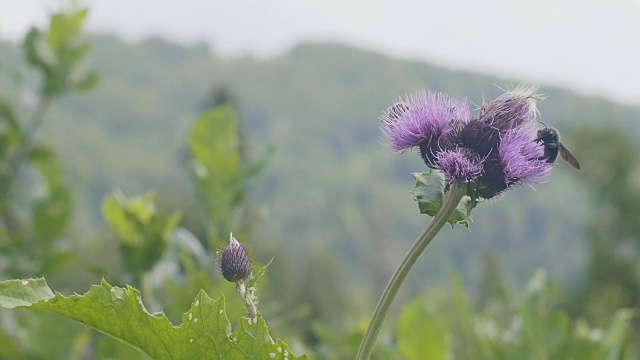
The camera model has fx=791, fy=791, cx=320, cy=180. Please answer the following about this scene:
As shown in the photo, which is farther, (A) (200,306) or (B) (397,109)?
(B) (397,109)

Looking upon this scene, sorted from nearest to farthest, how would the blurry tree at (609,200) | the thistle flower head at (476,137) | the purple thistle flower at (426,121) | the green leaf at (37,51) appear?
the thistle flower head at (476,137) < the purple thistle flower at (426,121) < the green leaf at (37,51) < the blurry tree at (609,200)

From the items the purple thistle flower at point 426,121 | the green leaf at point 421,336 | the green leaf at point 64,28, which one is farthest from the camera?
the green leaf at point 64,28

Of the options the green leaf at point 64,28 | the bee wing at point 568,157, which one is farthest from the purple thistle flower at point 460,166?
the green leaf at point 64,28

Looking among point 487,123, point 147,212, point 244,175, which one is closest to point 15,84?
point 147,212

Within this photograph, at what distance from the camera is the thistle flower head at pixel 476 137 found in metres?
1.71

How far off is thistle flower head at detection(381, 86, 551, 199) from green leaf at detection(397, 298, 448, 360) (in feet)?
5.08

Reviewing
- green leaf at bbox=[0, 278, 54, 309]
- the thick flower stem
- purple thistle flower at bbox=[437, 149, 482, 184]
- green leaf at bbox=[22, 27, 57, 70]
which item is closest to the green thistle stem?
the thick flower stem

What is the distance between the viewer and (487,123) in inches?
69.5

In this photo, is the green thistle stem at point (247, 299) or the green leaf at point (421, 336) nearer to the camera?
the green thistle stem at point (247, 299)

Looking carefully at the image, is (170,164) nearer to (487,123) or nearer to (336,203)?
(336,203)

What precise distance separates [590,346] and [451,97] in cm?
192

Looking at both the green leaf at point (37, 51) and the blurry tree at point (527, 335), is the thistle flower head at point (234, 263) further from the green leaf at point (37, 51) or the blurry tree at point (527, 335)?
the green leaf at point (37, 51)

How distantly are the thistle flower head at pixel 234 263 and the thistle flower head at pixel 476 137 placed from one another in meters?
0.46

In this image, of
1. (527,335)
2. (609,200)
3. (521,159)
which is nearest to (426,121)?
(521,159)
